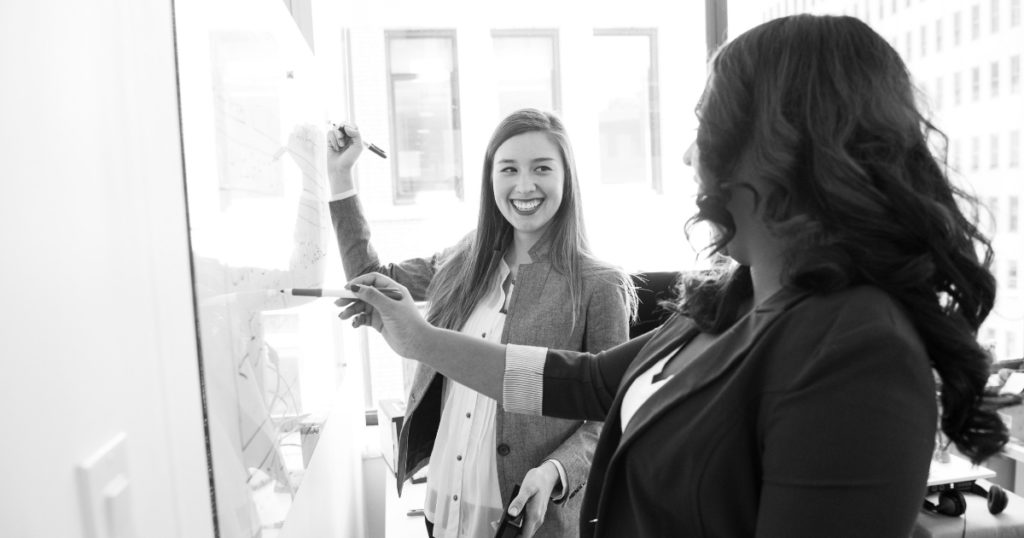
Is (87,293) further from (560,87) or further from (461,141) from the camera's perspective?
(560,87)

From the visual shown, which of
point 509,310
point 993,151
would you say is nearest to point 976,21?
point 993,151

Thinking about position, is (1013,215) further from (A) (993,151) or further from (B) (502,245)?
(B) (502,245)

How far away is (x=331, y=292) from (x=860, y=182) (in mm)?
857

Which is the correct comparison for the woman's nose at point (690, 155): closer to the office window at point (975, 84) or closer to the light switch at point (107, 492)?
the light switch at point (107, 492)

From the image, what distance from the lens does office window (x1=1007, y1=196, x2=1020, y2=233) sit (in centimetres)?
290

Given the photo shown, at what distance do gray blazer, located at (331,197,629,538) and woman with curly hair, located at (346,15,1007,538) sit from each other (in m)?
0.69

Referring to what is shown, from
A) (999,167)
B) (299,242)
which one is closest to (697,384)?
(299,242)

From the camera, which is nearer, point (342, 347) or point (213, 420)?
point (213, 420)

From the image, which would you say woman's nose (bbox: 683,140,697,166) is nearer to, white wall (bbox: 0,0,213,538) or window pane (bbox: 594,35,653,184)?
white wall (bbox: 0,0,213,538)

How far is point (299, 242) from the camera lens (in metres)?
1.42

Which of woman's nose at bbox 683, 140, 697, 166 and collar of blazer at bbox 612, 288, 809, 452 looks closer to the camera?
collar of blazer at bbox 612, 288, 809, 452

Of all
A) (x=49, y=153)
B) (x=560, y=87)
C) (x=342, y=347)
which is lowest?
(x=342, y=347)

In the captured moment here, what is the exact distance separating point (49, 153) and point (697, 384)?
0.65m

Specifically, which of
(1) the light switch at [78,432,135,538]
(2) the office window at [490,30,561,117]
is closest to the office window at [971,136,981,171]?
(2) the office window at [490,30,561,117]
